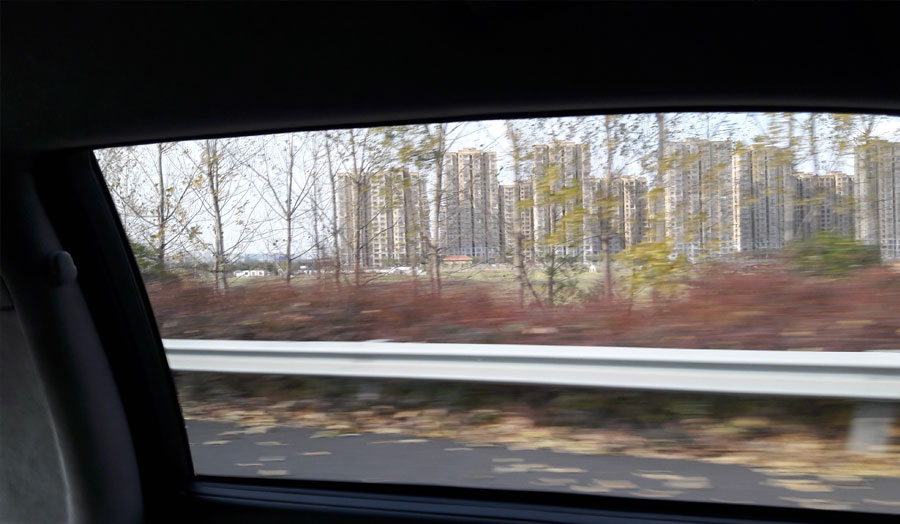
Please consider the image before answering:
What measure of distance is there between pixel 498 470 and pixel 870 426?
1734 millimetres

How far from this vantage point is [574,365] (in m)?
3.27

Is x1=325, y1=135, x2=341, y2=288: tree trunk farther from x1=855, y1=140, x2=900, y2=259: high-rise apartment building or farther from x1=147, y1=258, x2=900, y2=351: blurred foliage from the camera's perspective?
x1=855, y1=140, x2=900, y2=259: high-rise apartment building

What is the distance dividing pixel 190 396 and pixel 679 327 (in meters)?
2.67

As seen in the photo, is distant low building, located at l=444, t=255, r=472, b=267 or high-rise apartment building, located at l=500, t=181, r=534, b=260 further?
distant low building, located at l=444, t=255, r=472, b=267

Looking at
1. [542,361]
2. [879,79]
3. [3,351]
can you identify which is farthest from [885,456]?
[3,351]

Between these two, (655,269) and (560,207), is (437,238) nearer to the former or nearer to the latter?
(560,207)

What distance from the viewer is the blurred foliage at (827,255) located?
307 cm

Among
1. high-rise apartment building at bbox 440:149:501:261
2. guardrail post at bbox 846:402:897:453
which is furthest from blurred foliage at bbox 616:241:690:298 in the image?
guardrail post at bbox 846:402:897:453

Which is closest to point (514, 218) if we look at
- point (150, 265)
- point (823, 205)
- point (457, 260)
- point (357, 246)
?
point (457, 260)

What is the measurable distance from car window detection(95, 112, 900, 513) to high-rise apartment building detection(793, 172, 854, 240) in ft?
0.04

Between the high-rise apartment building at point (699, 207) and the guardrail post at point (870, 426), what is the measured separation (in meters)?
0.99

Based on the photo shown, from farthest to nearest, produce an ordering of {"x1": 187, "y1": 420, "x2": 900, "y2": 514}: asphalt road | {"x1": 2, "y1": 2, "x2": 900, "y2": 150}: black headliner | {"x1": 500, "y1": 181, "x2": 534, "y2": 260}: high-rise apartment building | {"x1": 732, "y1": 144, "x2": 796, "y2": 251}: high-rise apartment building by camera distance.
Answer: {"x1": 500, "y1": 181, "x2": 534, "y2": 260}: high-rise apartment building
{"x1": 732, "y1": 144, "x2": 796, "y2": 251}: high-rise apartment building
{"x1": 187, "y1": 420, "x2": 900, "y2": 514}: asphalt road
{"x1": 2, "y1": 2, "x2": 900, "y2": 150}: black headliner

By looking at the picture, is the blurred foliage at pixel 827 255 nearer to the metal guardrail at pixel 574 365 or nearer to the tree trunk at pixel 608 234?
the metal guardrail at pixel 574 365

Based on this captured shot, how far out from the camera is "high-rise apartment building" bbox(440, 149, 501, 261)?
140 inches
